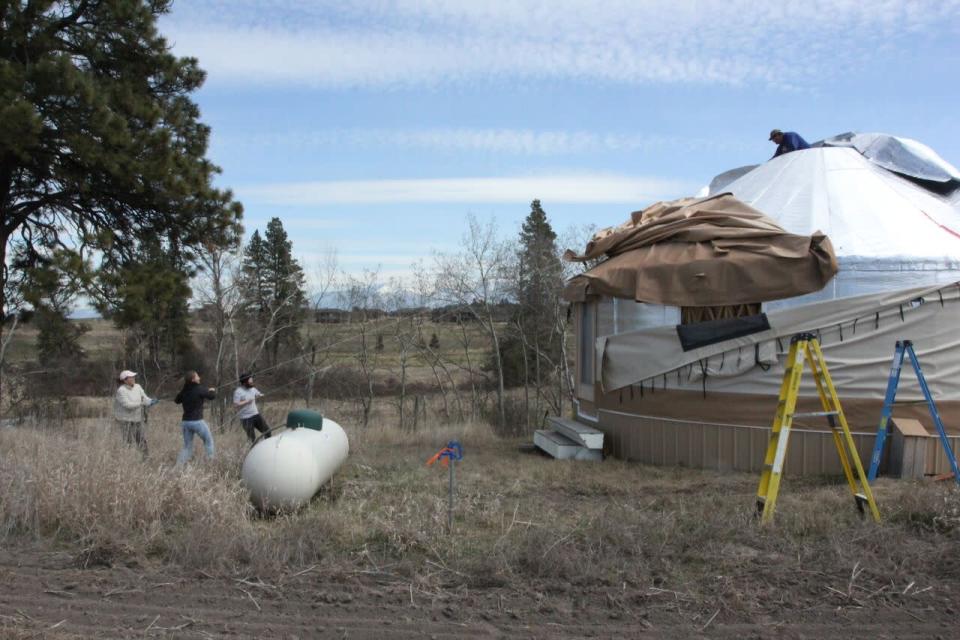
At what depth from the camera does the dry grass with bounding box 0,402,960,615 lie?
498cm

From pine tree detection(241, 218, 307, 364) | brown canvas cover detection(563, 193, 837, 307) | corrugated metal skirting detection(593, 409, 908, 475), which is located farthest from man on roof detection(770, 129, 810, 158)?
pine tree detection(241, 218, 307, 364)

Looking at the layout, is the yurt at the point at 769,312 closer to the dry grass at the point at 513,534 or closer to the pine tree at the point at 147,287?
the dry grass at the point at 513,534

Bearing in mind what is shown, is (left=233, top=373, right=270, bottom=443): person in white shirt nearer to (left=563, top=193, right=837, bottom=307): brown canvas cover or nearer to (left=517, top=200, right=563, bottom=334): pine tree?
(left=563, top=193, right=837, bottom=307): brown canvas cover

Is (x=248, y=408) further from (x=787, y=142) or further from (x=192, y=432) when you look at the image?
(x=787, y=142)

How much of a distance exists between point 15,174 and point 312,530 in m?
10.2

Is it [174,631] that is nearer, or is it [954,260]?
[174,631]

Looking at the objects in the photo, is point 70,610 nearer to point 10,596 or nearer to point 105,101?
point 10,596

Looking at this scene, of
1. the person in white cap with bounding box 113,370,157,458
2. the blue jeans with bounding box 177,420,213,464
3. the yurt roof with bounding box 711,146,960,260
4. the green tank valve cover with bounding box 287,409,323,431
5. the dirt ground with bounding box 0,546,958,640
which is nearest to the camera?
the dirt ground with bounding box 0,546,958,640

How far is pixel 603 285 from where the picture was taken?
9820 mm

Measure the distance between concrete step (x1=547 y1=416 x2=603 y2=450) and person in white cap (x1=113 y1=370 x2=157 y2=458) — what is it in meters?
5.17

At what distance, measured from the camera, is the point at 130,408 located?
31.1ft

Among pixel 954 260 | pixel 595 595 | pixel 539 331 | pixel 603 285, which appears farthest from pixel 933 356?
pixel 539 331

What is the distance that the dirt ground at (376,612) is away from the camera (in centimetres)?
427

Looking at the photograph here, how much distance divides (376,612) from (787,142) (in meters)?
9.91
